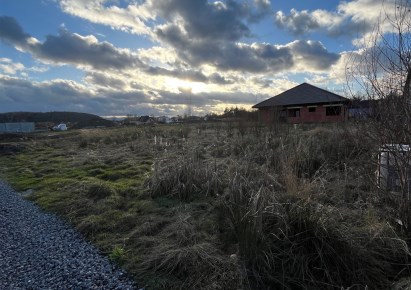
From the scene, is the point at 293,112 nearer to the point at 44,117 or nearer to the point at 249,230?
the point at 249,230

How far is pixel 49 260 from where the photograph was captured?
4.09 m

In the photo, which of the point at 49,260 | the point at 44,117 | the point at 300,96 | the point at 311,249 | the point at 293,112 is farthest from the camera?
the point at 44,117

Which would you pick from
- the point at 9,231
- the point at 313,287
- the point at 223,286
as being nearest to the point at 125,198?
the point at 9,231

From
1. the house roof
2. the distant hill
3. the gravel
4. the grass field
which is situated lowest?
the gravel

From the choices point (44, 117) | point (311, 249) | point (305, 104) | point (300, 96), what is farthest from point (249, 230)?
point (44, 117)

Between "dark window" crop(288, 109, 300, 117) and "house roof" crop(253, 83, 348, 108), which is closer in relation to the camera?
"house roof" crop(253, 83, 348, 108)

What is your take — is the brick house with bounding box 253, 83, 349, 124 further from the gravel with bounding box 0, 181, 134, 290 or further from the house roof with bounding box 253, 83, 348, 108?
the gravel with bounding box 0, 181, 134, 290

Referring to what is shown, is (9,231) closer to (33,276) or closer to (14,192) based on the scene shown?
(33,276)

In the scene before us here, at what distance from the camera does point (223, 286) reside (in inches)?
126

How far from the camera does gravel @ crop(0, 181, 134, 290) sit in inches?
139

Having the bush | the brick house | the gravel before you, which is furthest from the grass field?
the brick house

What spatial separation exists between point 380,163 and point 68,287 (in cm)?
410

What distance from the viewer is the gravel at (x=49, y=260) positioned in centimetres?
352

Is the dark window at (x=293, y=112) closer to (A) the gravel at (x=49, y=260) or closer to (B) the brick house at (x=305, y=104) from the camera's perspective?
(B) the brick house at (x=305, y=104)
